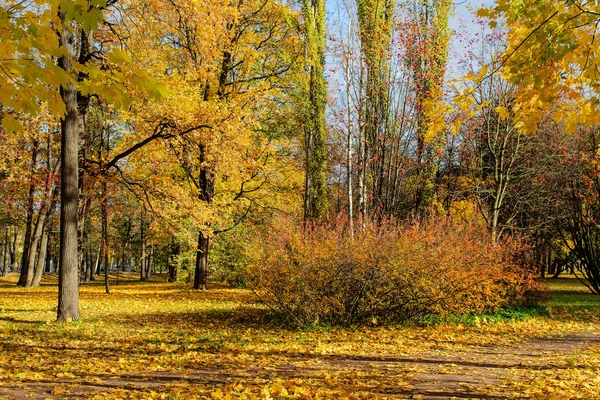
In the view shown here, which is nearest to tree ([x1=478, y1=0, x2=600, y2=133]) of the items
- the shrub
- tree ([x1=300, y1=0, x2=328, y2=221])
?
tree ([x1=300, y1=0, x2=328, y2=221])

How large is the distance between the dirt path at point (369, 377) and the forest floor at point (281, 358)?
1 centimetres

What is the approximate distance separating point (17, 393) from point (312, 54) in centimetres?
1417

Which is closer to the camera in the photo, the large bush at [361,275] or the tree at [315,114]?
the large bush at [361,275]

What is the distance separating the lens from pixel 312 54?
16.7 meters

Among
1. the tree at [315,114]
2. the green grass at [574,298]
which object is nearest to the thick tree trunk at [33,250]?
Answer: the tree at [315,114]

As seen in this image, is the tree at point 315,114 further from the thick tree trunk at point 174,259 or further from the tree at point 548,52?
the tree at point 548,52

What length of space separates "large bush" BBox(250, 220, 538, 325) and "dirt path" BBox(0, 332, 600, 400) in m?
2.25

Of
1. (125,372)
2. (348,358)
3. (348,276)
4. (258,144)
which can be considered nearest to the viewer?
(125,372)

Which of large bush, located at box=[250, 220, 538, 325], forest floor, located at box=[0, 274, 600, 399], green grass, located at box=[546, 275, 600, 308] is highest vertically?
large bush, located at box=[250, 220, 538, 325]

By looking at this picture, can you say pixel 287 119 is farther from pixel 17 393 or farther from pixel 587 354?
pixel 17 393

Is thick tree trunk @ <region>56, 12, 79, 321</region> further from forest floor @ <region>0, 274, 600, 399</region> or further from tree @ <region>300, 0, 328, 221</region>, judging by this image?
tree @ <region>300, 0, 328, 221</region>

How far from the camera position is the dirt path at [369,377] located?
193 inches

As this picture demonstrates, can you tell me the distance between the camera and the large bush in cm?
938

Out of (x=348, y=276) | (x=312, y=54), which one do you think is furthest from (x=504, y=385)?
(x=312, y=54)
